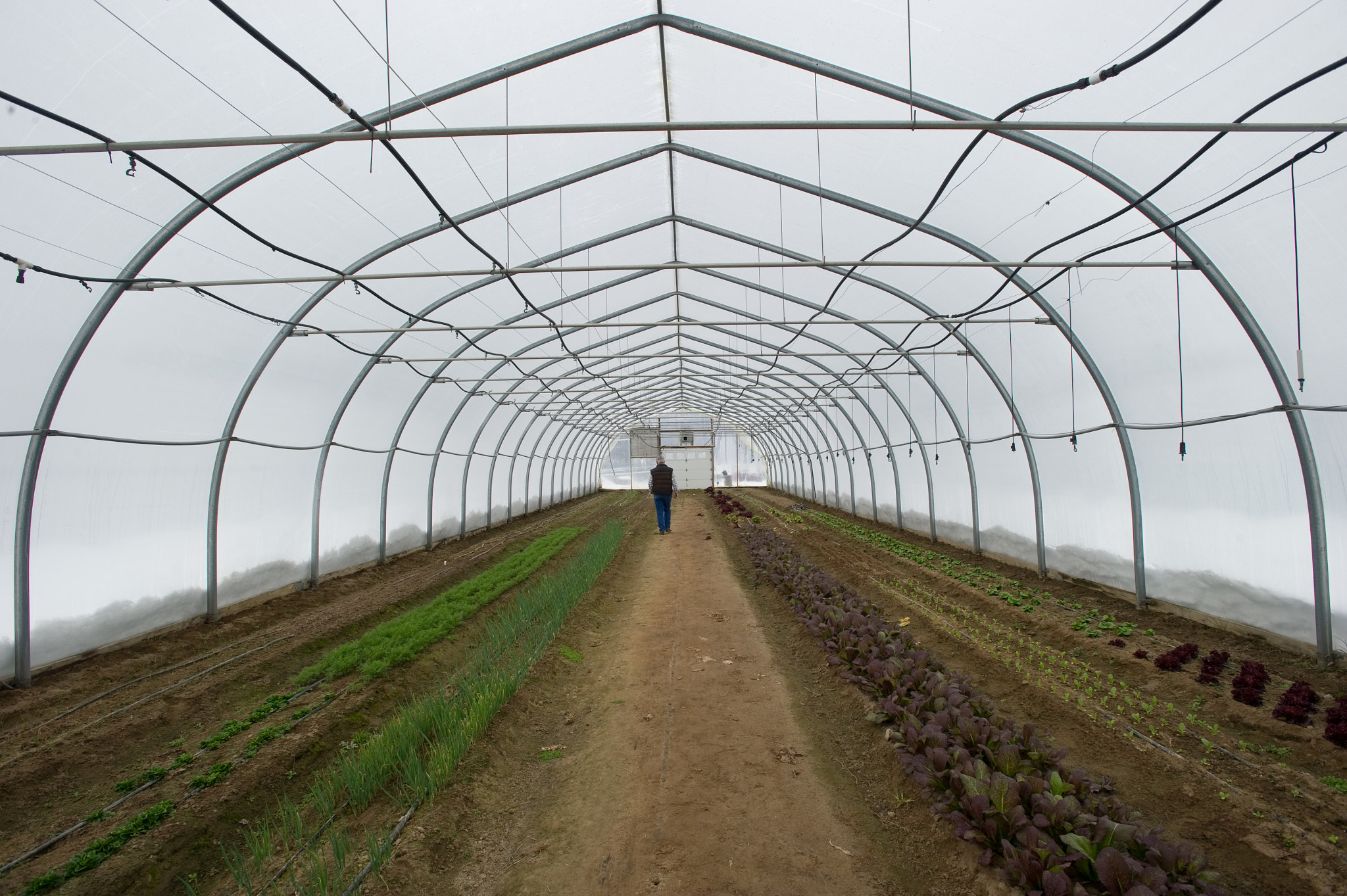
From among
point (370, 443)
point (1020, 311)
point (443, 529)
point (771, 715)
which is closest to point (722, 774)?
point (771, 715)

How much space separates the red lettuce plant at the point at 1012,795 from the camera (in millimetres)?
2916

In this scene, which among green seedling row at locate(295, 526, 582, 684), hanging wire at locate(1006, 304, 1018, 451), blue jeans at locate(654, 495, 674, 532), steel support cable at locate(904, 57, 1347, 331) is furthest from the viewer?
blue jeans at locate(654, 495, 674, 532)

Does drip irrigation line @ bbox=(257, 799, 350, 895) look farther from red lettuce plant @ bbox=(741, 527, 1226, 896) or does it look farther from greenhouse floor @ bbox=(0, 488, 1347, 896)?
red lettuce plant @ bbox=(741, 527, 1226, 896)

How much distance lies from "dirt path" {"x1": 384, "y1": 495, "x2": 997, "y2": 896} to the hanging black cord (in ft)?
15.3

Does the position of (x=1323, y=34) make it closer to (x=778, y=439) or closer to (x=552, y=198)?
(x=552, y=198)

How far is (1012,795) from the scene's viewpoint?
3482 mm

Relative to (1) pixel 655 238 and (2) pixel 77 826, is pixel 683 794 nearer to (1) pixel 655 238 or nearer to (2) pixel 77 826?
(2) pixel 77 826

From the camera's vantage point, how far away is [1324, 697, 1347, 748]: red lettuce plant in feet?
14.7

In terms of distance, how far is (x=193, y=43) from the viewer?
4.84 m

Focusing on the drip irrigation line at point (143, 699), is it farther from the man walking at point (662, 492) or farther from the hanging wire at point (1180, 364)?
the hanging wire at point (1180, 364)

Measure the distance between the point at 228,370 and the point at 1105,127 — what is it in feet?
Result: 32.3

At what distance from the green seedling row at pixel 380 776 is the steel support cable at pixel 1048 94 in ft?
17.2

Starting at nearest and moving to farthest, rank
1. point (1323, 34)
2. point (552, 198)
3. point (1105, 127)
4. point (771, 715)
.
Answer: point (1105, 127)
point (1323, 34)
point (771, 715)
point (552, 198)

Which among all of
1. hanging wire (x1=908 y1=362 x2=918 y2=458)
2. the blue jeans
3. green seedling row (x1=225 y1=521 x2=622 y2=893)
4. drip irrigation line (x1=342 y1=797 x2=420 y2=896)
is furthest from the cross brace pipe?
the blue jeans
